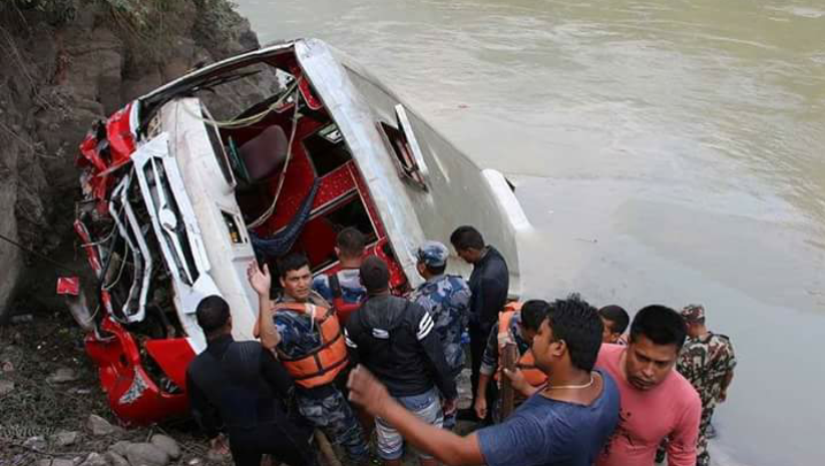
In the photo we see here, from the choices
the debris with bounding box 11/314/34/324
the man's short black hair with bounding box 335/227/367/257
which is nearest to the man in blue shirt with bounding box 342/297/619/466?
the man's short black hair with bounding box 335/227/367/257

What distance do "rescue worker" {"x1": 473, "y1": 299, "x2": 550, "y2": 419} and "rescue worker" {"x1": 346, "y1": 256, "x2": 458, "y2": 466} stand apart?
14.4 inches

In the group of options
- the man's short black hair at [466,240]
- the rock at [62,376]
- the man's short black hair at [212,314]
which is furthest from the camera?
the rock at [62,376]

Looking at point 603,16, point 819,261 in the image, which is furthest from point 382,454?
point 603,16

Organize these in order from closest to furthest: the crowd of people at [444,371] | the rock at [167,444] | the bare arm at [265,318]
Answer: the crowd of people at [444,371] → the bare arm at [265,318] → the rock at [167,444]

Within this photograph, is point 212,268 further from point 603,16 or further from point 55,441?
point 603,16

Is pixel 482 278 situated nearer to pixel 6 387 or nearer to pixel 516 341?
pixel 516 341

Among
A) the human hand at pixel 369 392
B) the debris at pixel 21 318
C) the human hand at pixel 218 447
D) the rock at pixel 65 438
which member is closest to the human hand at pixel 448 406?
the human hand at pixel 218 447

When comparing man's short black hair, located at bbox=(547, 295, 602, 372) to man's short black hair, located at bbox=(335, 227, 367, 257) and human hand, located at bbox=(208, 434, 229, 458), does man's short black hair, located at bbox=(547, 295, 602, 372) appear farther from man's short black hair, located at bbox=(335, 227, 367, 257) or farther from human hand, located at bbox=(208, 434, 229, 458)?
human hand, located at bbox=(208, 434, 229, 458)

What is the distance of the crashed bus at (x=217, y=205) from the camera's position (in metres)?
3.91

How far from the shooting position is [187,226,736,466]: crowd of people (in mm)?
2170

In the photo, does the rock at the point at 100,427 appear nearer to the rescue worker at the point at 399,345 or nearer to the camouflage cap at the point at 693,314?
the rescue worker at the point at 399,345

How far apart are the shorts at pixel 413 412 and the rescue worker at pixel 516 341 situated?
0.37 meters

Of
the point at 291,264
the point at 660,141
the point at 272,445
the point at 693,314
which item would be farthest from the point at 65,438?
the point at 660,141

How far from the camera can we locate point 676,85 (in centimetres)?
1370
